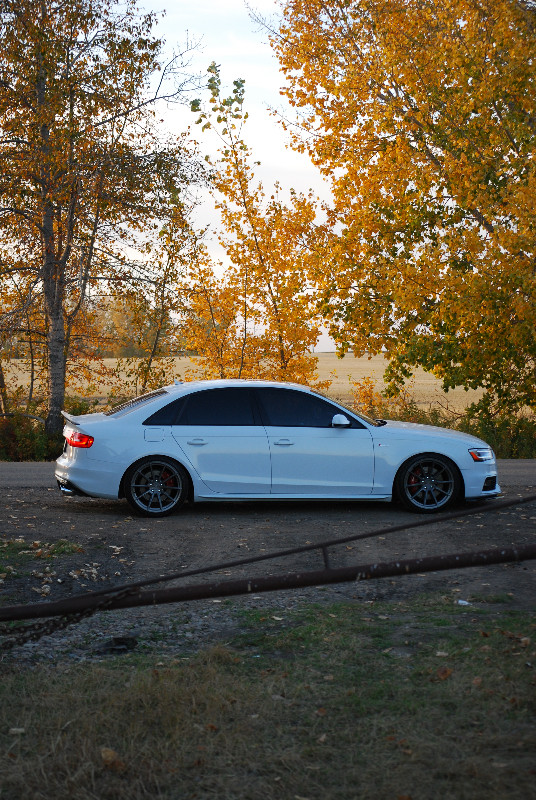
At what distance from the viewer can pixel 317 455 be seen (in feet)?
33.6

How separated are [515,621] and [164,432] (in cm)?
529

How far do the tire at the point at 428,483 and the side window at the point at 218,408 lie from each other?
1.89 m

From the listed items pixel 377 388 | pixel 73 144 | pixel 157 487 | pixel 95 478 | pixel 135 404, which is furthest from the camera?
pixel 377 388

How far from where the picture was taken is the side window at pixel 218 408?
34.2ft

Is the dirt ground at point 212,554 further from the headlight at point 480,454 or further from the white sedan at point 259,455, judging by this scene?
the headlight at point 480,454

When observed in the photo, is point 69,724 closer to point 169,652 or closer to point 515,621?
point 169,652

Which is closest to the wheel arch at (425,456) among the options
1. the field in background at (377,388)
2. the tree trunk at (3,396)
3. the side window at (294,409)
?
the side window at (294,409)

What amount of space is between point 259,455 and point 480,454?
2.63 meters

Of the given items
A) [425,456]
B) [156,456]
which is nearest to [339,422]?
[425,456]

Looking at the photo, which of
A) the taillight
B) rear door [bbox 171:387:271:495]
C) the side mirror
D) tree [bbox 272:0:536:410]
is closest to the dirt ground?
rear door [bbox 171:387:271:495]

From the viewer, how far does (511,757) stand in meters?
3.92

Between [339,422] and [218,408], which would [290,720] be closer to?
[339,422]

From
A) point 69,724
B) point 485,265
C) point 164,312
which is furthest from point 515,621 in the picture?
point 164,312

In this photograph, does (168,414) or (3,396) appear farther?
(3,396)
